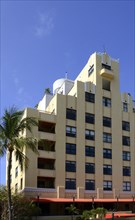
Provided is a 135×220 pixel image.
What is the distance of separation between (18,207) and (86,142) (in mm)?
18640

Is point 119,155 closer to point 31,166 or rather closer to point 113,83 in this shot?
point 113,83

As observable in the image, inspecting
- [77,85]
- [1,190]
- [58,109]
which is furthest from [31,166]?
[77,85]

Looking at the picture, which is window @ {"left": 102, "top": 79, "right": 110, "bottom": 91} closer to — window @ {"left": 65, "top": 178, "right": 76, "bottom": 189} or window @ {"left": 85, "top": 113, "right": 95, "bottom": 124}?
window @ {"left": 85, "top": 113, "right": 95, "bottom": 124}

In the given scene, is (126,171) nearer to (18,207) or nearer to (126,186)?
(126,186)

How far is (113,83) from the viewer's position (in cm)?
6297

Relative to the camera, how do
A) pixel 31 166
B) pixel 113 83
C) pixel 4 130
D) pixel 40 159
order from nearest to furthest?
pixel 4 130 → pixel 31 166 → pixel 40 159 → pixel 113 83

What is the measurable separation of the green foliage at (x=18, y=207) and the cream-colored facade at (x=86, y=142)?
548 centimetres

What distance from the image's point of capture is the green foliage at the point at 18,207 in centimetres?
4129

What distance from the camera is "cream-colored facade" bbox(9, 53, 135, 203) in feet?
171

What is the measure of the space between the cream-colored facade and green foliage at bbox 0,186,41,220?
5.48 metres

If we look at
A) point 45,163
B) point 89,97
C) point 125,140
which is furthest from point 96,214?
point 89,97

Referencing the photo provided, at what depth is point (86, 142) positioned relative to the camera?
56375 mm

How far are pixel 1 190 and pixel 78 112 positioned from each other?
19832 millimetres

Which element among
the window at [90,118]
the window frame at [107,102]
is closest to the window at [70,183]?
the window at [90,118]
